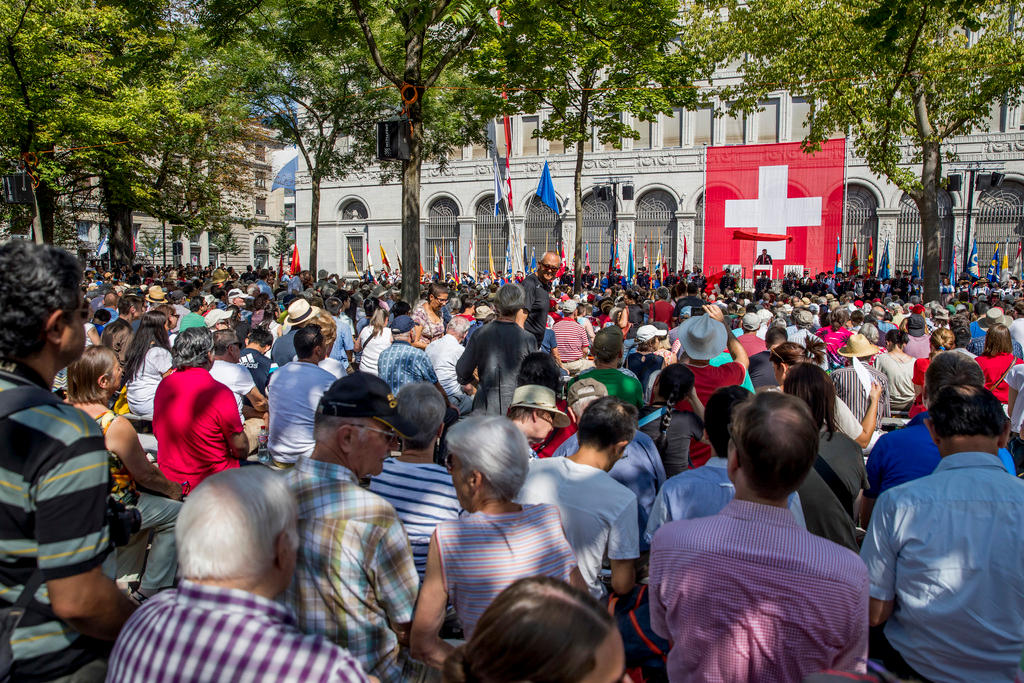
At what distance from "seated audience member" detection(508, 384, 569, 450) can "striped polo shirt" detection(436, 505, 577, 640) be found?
6.21 feet

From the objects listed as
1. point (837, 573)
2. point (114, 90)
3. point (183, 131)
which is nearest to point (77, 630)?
point (837, 573)

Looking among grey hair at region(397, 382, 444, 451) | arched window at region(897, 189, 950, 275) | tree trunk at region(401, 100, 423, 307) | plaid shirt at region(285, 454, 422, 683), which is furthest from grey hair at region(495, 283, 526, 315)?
arched window at region(897, 189, 950, 275)

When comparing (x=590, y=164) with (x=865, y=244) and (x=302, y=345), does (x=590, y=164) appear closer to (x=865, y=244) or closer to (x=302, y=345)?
(x=865, y=244)

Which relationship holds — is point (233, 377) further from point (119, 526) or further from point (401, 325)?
point (119, 526)

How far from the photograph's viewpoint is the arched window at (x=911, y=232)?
33000 millimetres

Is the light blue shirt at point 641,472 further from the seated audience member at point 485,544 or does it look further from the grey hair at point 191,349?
the grey hair at point 191,349

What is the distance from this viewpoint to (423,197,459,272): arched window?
41875 mm

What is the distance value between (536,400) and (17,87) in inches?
845

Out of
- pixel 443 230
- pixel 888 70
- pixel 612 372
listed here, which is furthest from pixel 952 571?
pixel 443 230

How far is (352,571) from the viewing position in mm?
2316

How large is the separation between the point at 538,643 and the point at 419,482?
1.90 meters

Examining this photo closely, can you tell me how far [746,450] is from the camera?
2223 millimetres

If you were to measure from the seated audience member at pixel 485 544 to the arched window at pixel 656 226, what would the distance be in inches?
1373

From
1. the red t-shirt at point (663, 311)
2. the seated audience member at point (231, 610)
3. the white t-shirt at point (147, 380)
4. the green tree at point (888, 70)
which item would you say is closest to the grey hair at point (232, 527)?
the seated audience member at point (231, 610)
